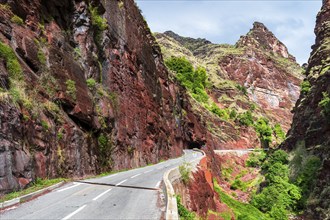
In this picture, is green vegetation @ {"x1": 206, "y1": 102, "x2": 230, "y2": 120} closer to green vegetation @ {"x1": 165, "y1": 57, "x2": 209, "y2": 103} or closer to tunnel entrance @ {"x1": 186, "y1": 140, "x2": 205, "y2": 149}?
green vegetation @ {"x1": 165, "y1": 57, "x2": 209, "y2": 103}

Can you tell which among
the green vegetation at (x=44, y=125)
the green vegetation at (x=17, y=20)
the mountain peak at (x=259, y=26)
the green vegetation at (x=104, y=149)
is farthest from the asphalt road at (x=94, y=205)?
the mountain peak at (x=259, y=26)

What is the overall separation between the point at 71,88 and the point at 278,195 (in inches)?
1126

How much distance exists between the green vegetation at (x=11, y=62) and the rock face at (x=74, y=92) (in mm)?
55

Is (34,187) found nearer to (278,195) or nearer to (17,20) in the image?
(17,20)

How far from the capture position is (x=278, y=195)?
39.4 m

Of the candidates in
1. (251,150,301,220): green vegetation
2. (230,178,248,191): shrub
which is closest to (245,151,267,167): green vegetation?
(230,178,248,191): shrub

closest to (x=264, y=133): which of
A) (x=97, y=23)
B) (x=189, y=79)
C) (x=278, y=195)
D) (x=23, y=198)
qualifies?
(x=189, y=79)

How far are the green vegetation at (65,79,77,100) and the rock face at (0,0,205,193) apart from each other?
0.08 meters

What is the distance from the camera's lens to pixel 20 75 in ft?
56.5

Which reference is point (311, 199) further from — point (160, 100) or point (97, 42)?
point (97, 42)

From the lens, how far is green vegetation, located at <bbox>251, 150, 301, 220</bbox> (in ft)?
124

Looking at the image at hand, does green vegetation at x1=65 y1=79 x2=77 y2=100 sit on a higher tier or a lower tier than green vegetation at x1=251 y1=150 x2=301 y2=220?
higher

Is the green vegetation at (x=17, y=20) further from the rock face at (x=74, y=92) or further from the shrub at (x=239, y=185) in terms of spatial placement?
the shrub at (x=239, y=185)

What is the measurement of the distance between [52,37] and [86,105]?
5.27 metres
